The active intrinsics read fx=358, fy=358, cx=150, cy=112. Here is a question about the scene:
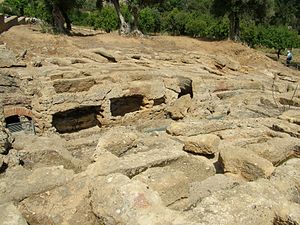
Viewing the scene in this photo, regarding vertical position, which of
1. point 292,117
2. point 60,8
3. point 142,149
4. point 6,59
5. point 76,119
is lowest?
point 76,119

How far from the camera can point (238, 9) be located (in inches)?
918

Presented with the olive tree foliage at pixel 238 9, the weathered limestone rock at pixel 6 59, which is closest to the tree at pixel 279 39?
the olive tree foliage at pixel 238 9

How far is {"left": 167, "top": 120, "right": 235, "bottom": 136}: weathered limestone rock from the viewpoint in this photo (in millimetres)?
7023

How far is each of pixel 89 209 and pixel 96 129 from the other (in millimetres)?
5419

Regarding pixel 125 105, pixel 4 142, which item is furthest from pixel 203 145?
pixel 125 105

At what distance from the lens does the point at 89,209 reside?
403 centimetres

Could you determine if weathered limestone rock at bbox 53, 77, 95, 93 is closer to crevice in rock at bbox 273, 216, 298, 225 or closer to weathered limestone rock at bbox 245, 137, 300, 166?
weathered limestone rock at bbox 245, 137, 300, 166

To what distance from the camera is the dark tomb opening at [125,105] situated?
1036 centimetres

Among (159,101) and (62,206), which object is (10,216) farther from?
(159,101)

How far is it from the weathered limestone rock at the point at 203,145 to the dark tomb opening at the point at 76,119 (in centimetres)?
397

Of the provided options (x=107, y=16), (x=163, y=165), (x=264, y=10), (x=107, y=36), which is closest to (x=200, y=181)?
(x=163, y=165)

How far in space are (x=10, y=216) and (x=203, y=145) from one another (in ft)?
10.5

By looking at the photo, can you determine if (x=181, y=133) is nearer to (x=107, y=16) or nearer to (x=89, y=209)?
(x=89, y=209)

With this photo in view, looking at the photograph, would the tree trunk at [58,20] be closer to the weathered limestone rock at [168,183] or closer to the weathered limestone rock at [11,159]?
the weathered limestone rock at [11,159]
